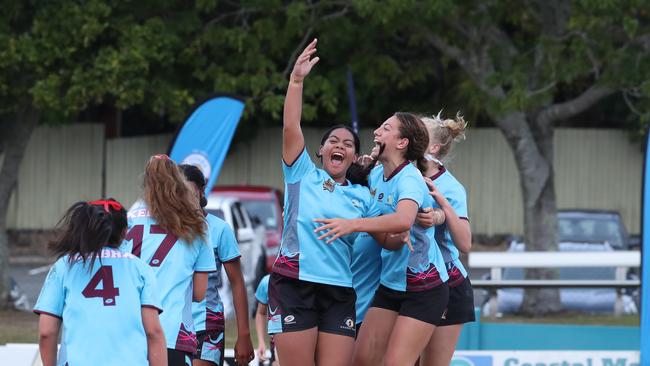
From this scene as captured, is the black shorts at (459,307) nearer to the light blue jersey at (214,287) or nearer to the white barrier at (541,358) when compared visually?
the light blue jersey at (214,287)

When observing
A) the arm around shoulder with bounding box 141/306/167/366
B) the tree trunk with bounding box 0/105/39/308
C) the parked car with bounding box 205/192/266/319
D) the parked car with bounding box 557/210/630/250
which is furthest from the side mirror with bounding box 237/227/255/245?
the arm around shoulder with bounding box 141/306/167/366

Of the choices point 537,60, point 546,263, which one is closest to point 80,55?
point 537,60

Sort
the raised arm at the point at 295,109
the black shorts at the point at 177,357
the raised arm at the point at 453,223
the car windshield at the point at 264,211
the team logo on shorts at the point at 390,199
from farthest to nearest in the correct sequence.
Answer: the car windshield at the point at 264,211, the raised arm at the point at 453,223, the team logo on shorts at the point at 390,199, the raised arm at the point at 295,109, the black shorts at the point at 177,357

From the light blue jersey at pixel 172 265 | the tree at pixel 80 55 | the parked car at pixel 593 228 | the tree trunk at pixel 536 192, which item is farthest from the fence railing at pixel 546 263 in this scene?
the light blue jersey at pixel 172 265

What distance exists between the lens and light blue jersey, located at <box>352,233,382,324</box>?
6.14 meters

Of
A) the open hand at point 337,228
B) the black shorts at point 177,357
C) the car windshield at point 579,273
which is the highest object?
the open hand at point 337,228

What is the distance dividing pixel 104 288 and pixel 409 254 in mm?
1769

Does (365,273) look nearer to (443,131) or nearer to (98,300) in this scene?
(443,131)

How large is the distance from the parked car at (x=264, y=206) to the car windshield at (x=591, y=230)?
459 cm

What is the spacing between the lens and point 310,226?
5.69 metres

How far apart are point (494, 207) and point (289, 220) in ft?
68.4

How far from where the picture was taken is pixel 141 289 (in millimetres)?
4879

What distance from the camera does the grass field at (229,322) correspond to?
10642mm

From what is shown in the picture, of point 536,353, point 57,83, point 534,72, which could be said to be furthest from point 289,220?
point 534,72
